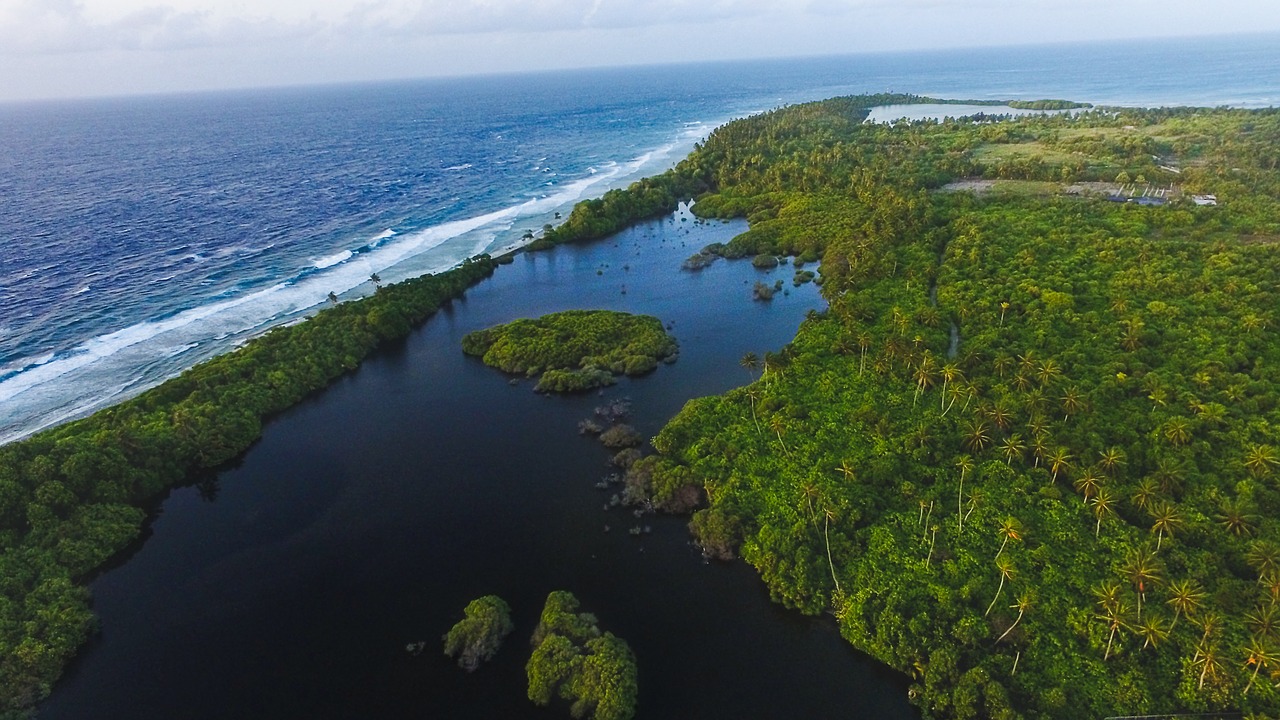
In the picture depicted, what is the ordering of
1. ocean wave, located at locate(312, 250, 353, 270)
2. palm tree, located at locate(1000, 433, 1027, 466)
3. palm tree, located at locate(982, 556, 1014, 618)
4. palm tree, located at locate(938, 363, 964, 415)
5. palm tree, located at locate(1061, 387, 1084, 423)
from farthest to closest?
ocean wave, located at locate(312, 250, 353, 270) → palm tree, located at locate(938, 363, 964, 415) → palm tree, located at locate(1061, 387, 1084, 423) → palm tree, located at locate(1000, 433, 1027, 466) → palm tree, located at locate(982, 556, 1014, 618)

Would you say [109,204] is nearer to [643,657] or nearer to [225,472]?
[225,472]

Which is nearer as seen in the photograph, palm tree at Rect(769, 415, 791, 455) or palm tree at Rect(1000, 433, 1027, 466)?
palm tree at Rect(1000, 433, 1027, 466)

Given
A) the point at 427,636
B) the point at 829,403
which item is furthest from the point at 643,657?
the point at 829,403

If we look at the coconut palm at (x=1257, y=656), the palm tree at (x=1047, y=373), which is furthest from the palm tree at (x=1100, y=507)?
the palm tree at (x=1047, y=373)

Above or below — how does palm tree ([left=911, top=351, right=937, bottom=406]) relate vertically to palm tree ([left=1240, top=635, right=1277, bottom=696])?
above

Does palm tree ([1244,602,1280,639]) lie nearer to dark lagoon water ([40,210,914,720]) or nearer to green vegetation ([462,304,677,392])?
dark lagoon water ([40,210,914,720])

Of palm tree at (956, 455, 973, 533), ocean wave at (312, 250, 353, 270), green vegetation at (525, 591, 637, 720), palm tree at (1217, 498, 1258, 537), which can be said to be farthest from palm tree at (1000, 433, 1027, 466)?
ocean wave at (312, 250, 353, 270)

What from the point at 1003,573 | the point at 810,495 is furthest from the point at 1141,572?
the point at 810,495

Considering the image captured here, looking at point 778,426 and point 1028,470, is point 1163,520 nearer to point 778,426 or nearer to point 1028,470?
point 1028,470
